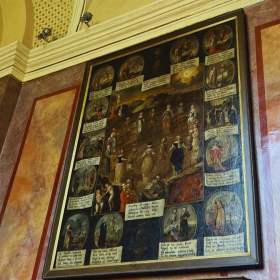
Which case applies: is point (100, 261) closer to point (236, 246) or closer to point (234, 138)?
point (236, 246)

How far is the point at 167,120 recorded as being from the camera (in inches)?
155

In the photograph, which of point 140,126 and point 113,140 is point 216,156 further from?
point 113,140

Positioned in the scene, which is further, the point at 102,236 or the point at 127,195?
the point at 127,195

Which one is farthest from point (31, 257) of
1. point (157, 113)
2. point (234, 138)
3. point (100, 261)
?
point (234, 138)

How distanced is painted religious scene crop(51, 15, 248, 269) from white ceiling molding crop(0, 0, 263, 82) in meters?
0.26

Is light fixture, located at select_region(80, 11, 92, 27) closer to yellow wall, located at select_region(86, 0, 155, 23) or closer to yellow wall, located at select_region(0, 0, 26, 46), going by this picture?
yellow wall, located at select_region(86, 0, 155, 23)

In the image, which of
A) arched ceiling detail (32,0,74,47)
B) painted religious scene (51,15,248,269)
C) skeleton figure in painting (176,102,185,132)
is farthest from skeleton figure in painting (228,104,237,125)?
arched ceiling detail (32,0,74,47)

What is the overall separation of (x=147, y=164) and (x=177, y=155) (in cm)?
28

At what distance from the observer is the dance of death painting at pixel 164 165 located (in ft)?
10.4

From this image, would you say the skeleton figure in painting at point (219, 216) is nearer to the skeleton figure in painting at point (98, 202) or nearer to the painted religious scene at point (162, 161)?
the painted religious scene at point (162, 161)

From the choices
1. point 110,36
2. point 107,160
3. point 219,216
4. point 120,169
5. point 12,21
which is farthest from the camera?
point 12,21

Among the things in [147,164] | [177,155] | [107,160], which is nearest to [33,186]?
[107,160]

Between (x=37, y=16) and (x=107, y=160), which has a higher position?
(x=37, y=16)

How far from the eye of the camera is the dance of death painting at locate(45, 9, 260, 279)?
3.18 meters
